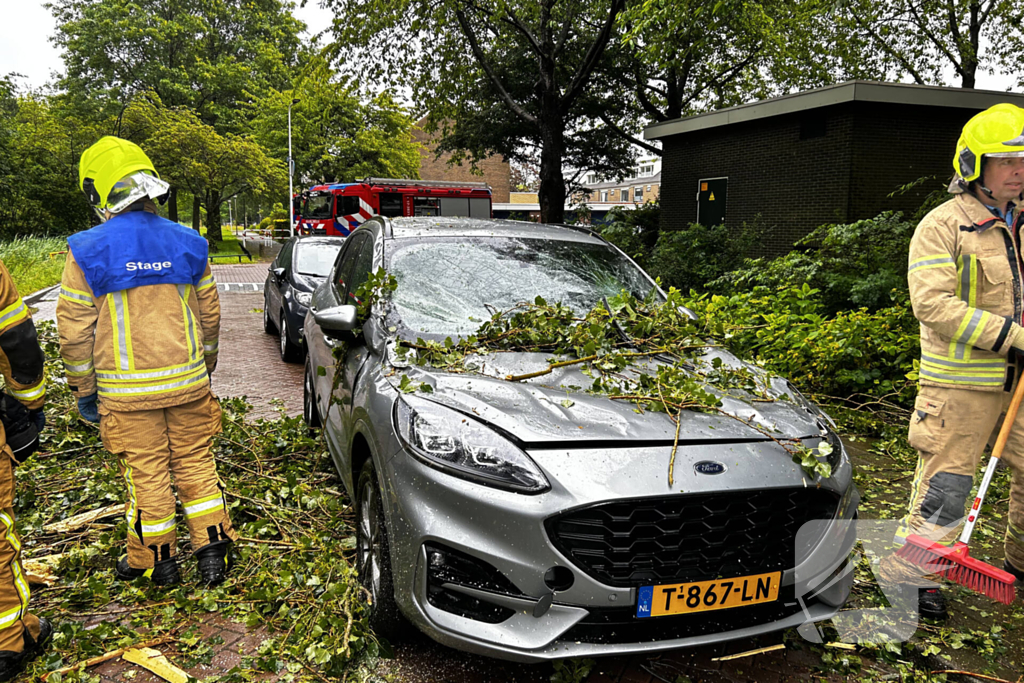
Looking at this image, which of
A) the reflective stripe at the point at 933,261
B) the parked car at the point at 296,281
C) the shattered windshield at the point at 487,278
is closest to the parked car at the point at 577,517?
the shattered windshield at the point at 487,278

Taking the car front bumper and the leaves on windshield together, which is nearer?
the car front bumper

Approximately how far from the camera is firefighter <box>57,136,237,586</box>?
315 centimetres

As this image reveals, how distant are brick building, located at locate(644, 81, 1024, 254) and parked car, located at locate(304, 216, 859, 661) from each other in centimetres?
1127

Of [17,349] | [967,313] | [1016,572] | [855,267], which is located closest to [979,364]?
[967,313]

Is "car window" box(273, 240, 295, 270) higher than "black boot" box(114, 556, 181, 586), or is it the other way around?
"car window" box(273, 240, 295, 270)

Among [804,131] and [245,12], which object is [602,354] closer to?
[804,131]

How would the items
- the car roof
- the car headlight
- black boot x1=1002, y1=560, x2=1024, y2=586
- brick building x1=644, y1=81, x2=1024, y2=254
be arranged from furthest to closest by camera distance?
brick building x1=644, y1=81, x2=1024, y2=254
the car roof
black boot x1=1002, y1=560, x2=1024, y2=586
the car headlight

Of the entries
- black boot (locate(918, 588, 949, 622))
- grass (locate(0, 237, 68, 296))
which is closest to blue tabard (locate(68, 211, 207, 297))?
black boot (locate(918, 588, 949, 622))

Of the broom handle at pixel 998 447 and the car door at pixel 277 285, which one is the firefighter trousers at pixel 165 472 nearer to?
the broom handle at pixel 998 447

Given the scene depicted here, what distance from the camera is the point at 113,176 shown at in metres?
3.20

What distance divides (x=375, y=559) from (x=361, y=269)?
1824mm

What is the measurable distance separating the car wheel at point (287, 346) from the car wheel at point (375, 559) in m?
5.75

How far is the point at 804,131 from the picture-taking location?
14398 mm

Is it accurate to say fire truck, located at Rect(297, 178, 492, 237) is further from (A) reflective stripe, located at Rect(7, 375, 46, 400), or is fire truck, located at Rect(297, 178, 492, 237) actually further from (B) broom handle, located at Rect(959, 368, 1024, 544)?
(B) broom handle, located at Rect(959, 368, 1024, 544)
